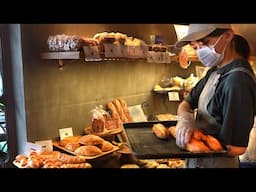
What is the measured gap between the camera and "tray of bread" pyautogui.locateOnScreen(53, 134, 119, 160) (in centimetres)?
149

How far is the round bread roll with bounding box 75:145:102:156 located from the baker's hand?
511 mm

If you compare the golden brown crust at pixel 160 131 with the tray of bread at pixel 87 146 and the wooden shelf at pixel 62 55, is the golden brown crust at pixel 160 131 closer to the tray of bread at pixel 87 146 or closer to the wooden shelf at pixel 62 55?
the tray of bread at pixel 87 146

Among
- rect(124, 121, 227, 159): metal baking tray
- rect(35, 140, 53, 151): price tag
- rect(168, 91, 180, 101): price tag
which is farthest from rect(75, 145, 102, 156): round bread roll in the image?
rect(168, 91, 180, 101): price tag

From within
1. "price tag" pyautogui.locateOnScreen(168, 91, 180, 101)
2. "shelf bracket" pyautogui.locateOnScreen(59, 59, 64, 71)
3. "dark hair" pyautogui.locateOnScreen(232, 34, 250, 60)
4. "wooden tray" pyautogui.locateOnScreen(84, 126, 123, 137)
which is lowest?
"wooden tray" pyautogui.locateOnScreen(84, 126, 123, 137)

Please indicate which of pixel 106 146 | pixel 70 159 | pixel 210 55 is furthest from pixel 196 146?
pixel 106 146

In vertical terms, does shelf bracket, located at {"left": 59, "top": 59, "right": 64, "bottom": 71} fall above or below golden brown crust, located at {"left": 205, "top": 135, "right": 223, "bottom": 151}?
above

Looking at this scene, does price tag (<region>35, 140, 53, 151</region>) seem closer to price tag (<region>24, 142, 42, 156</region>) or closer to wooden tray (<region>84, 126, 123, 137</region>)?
price tag (<region>24, 142, 42, 156</region>)

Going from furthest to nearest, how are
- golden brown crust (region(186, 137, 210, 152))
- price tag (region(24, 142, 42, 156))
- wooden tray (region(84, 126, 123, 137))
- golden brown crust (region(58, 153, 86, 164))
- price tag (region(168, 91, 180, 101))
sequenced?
1. price tag (region(168, 91, 180, 101))
2. wooden tray (region(84, 126, 123, 137))
3. price tag (region(24, 142, 42, 156))
4. golden brown crust (region(58, 153, 86, 164))
5. golden brown crust (region(186, 137, 210, 152))

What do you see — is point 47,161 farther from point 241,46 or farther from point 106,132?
point 241,46

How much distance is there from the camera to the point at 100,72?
1.88m

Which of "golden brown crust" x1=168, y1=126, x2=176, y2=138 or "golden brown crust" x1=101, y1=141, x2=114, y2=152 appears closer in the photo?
"golden brown crust" x1=168, y1=126, x2=176, y2=138
